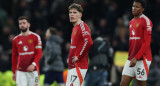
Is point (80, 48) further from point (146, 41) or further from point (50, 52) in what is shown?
point (50, 52)

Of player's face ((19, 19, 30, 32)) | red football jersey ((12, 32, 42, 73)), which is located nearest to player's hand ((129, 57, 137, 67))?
red football jersey ((12, 32, 42, 73))

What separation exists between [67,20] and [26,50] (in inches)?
342

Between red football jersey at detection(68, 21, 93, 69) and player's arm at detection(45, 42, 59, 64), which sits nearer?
red football jersey at detection(68, 21, 93, 69)

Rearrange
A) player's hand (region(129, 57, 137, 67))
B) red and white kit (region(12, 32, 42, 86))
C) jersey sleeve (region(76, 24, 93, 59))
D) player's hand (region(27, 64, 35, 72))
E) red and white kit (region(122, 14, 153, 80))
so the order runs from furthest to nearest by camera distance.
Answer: red and white kit (region(12, 32, 42, 86)) < player's hand (region(27, 64, 35, 72)) < red and white kit (region(122, 14, 153, 80)) < player's hand (region(129, 57, 137, 67)) < jersey sleeve (region(76, 24, 93, 59))

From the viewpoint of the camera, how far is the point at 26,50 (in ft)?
38.4

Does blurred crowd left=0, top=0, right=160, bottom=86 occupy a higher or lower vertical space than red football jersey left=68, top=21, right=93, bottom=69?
lower

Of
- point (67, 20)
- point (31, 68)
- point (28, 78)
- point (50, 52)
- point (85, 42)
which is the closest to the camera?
point (85, 42)

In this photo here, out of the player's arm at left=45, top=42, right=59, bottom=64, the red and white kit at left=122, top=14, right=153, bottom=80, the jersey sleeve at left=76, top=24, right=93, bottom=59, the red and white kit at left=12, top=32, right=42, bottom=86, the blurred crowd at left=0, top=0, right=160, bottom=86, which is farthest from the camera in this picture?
the blurred crowd at left=0, top=0, right=160, bottom=86

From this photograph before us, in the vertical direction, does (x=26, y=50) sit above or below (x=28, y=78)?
above

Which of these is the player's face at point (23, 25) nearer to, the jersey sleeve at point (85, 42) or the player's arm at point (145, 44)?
the jersey sleeve at point (85, 42)

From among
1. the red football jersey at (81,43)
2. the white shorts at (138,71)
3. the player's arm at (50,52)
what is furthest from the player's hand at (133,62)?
the player's arm at (50,52)

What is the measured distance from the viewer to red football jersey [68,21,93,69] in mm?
9719

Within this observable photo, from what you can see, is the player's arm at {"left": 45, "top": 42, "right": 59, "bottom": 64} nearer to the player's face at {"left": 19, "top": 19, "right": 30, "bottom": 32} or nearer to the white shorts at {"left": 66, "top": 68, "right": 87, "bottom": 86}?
the player's face at {"left": 19, "top": 19, "right": 30, "bottom": 32}

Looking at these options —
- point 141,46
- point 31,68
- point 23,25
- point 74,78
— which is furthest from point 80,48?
point 23,25
